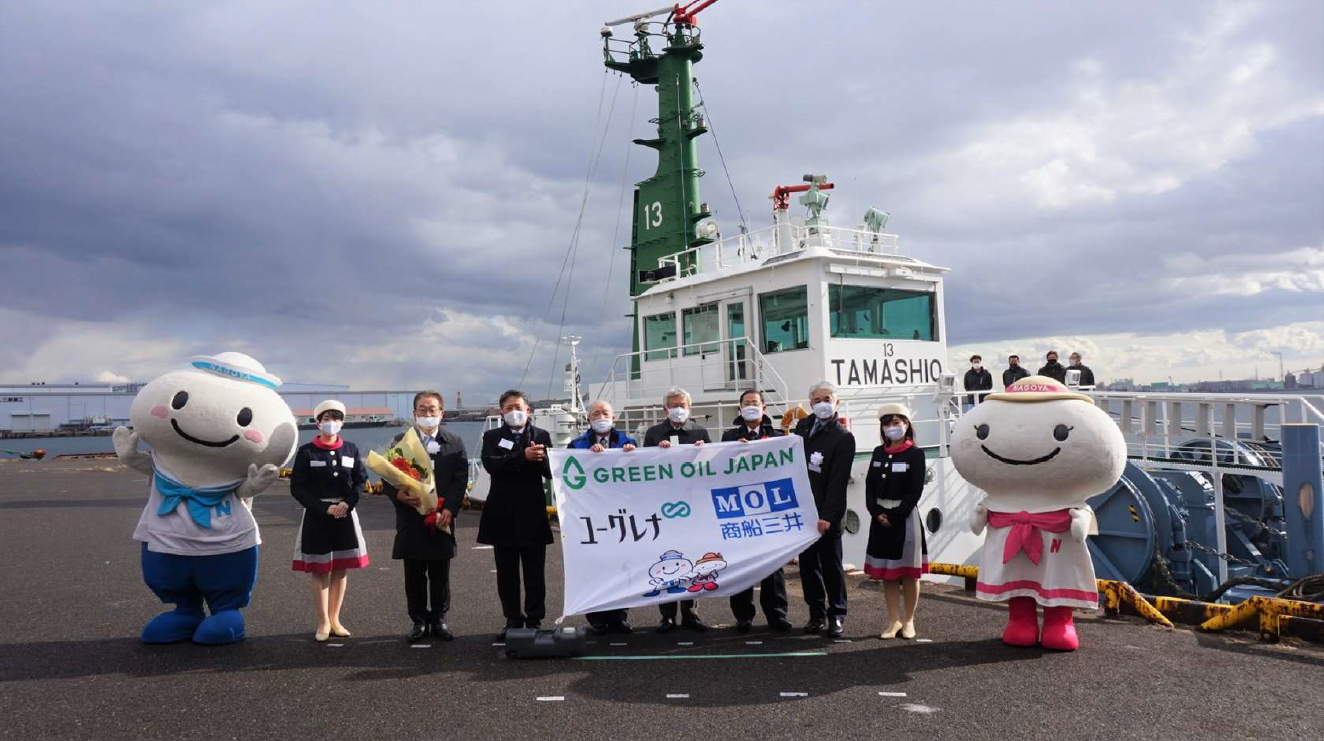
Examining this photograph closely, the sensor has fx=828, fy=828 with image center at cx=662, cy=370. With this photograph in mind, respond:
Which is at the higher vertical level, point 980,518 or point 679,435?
point 679,435

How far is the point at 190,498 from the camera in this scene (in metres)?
5.80

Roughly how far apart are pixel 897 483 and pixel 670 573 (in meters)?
1.69

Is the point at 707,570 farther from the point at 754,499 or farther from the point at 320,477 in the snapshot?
the point at 320,477

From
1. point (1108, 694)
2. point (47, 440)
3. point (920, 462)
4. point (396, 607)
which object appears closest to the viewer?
point (1108, 694)

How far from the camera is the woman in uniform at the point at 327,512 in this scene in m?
5.84

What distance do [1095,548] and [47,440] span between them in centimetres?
11172

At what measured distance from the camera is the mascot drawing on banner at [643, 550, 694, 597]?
575cm

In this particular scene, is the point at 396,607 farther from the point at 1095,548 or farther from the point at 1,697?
the point at 1095,548

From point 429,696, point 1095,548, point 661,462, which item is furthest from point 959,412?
point 429,696

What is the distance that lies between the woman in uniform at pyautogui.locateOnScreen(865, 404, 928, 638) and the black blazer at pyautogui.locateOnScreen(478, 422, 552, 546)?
2.28 meters

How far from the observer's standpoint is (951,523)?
400 inches

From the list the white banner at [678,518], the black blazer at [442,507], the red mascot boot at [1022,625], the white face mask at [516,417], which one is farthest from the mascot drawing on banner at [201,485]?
the red mascot boot at [1022,625]

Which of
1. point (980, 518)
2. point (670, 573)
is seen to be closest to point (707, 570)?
point (670, 573)

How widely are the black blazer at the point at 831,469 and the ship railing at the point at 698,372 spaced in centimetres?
506
